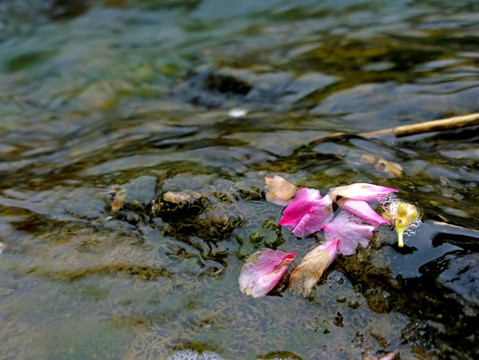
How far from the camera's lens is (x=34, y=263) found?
2.15m

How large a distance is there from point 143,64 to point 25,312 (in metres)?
4.67

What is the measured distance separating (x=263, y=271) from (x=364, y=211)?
0.48 metres

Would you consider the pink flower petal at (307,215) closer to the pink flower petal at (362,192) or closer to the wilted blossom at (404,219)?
the pink flower petal at (362,192)

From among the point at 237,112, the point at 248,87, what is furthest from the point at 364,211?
the point at 248,87

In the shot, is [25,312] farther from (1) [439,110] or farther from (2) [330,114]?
(1) [439,110]

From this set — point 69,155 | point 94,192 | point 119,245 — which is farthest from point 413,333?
point 69,155


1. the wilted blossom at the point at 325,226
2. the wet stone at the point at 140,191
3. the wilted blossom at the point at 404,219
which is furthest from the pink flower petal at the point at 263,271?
the wet stone at the point at 140,191

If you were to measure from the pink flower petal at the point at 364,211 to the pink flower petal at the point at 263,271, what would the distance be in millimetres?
305

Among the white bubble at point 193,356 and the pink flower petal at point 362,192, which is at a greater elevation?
the pink flower petal at point 362,192

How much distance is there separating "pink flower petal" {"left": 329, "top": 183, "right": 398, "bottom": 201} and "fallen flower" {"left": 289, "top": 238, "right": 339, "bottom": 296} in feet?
0.83

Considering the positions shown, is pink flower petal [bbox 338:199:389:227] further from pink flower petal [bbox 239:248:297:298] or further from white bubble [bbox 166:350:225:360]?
white bubble [bbox 166:350:225:360]

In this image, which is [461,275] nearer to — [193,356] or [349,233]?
[349,233]

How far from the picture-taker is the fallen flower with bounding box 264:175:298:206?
2.17 m

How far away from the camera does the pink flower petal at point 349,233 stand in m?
1.85
